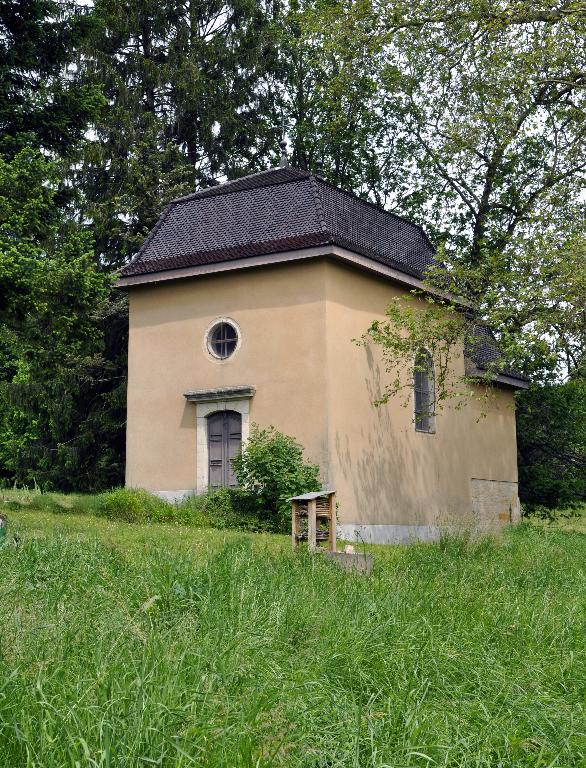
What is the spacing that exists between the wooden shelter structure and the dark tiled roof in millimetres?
6382

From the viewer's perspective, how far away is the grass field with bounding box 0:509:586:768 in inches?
160

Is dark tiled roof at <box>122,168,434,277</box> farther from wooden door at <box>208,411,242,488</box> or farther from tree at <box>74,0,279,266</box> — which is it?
tree at <box>74,0,279,266</box>

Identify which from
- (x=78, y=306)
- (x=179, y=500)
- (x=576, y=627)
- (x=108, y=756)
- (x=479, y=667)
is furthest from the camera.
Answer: (x=179, y=500)

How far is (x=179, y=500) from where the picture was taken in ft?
61.8

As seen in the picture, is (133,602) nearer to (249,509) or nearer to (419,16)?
(249,509)

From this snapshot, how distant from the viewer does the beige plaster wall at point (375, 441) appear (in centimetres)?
1809

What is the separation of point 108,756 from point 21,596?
2836 millimetres

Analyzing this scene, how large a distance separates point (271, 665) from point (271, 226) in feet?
48.4

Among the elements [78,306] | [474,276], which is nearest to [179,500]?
[78,306]

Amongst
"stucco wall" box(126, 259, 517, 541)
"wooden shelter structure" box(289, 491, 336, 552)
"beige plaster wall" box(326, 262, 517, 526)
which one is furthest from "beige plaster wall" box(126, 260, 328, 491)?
"wooden shelter structure" box(289, 491, 336, 552)

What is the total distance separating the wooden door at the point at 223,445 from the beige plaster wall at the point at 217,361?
0.39m

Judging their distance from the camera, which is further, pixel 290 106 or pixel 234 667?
pixel 290 106

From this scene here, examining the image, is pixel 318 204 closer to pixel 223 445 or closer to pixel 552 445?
pixel 223 445

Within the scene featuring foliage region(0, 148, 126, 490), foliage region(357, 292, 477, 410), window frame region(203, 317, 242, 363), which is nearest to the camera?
foliage region(0, 148, 126, 490)
